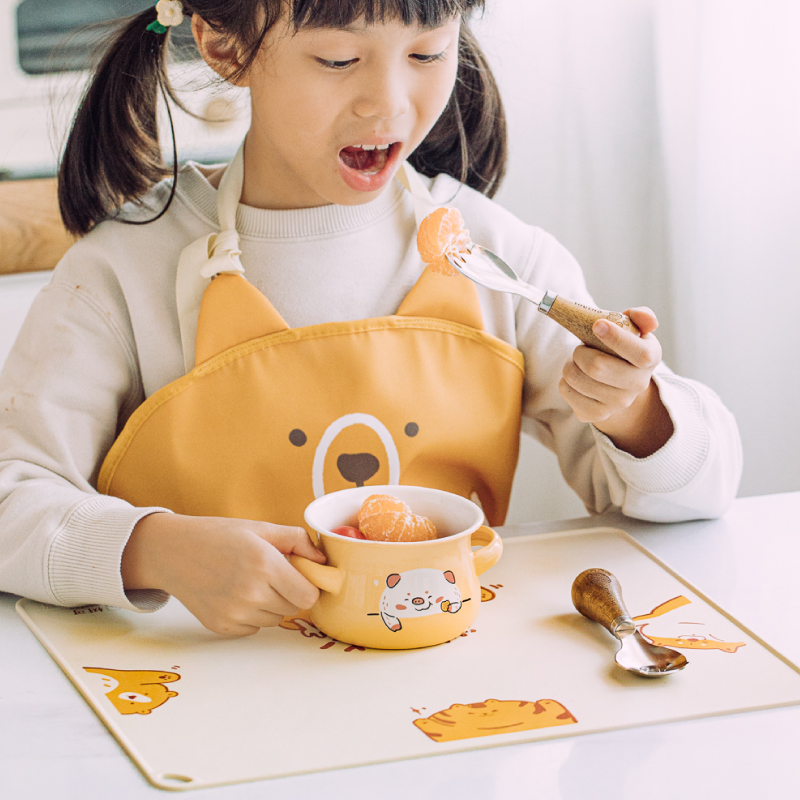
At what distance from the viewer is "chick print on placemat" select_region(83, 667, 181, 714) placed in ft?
1.64

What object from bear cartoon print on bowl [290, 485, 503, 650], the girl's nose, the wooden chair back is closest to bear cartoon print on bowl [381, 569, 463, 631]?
bear cartoon print on bowl [290, 485, 503, 650]

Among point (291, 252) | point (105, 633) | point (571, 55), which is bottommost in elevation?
point (105, 633)

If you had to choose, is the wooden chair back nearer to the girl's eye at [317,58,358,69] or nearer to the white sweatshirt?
the white sweatshirt

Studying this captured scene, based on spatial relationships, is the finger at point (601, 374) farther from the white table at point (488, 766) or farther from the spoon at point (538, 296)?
the white table at point (488, 766)

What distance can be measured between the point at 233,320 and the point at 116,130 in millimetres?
226

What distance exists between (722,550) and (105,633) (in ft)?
1.54

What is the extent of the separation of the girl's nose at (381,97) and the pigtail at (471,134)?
25cm

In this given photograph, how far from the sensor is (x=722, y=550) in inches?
28.1

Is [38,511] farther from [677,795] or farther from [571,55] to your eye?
[571,55]

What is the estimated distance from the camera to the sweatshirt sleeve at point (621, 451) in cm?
74

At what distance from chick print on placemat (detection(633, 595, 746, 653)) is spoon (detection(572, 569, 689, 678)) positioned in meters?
0.01

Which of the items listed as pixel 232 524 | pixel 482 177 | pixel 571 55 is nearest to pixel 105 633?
pixel 232 524

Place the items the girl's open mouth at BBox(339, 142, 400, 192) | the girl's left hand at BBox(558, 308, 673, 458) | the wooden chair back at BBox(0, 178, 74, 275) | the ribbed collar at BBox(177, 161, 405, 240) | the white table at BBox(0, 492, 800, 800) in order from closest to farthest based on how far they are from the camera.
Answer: the white table at BBox(0, 492, 800, 800) < the girl's left hand at BBox(558, 308, 673, 458) < the girl's open mouth at BBox(339, 142, 400, 192) < the ribbed collar at BBox(177, 161, 405, 240) < the wooden chair back at BBox(0, 178, 74, 275)

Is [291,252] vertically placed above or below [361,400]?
above
